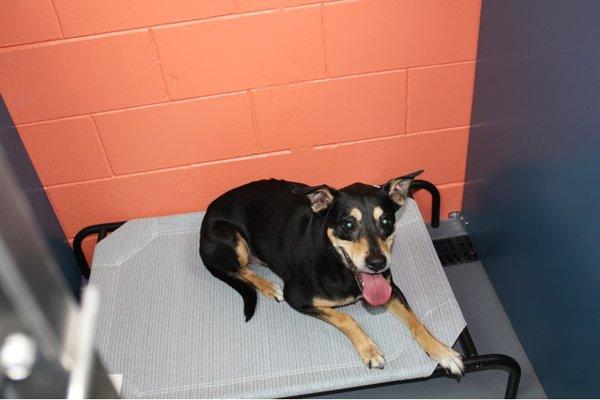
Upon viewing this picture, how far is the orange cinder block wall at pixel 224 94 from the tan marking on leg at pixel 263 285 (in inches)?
21.9

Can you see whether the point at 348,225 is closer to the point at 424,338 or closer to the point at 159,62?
the point at 424,338

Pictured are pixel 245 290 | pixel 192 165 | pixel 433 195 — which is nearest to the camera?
pixel 245 290

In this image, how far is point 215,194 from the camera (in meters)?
2.74

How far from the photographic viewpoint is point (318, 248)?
2.04 meters

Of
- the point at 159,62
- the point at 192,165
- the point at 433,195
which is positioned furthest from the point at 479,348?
the point at 159,62

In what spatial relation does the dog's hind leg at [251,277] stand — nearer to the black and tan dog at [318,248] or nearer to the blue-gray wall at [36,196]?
the black and tan dog at [318,248]

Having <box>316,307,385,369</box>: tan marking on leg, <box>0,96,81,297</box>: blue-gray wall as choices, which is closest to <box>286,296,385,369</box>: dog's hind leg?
<box>316,307,385,369</box>: tan marking on leg

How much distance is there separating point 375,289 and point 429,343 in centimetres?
29

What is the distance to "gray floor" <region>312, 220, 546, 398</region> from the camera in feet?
7.29

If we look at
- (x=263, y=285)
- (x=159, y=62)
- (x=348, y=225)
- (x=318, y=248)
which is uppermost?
(x=159, y=62)

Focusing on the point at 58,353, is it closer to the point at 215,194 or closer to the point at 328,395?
the point at 328,395

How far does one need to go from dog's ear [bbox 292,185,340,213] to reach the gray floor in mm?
799

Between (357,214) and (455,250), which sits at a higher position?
(357,214)

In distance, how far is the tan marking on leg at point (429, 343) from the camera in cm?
192
